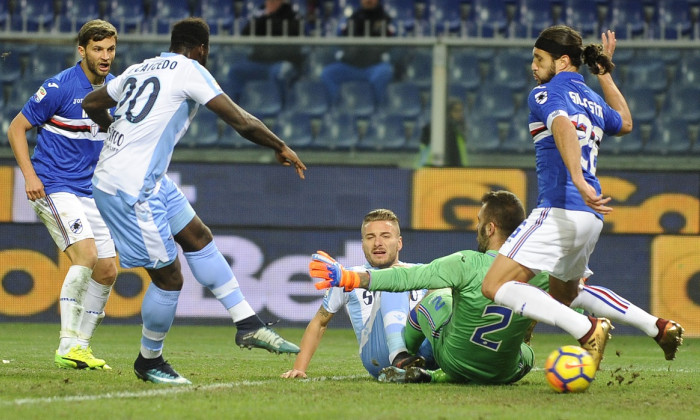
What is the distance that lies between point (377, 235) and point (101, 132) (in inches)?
90.1

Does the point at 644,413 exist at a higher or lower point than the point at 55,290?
higher

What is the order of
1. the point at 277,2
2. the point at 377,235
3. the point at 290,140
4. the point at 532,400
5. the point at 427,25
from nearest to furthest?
the point at 532,400 → the point at 377,235 → the point at 290,140 → the point at 277,2 → the point at 427,25

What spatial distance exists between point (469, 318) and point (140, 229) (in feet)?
5.75

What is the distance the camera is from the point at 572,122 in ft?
17.9

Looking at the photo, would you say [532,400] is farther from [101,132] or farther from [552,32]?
[101,132]

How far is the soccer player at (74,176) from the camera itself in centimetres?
673

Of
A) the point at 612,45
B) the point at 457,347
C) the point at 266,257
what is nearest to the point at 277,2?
the point at 266,257

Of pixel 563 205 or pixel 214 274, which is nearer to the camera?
pixel 563 205

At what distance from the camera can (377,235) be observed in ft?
19.5

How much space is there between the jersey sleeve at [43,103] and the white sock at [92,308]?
1.14m

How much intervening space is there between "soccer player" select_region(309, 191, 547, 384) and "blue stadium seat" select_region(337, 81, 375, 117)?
592 centimetres

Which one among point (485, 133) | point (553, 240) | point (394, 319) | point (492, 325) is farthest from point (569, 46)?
point (485, 133)

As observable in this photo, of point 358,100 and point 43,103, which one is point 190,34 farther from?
point 358,100

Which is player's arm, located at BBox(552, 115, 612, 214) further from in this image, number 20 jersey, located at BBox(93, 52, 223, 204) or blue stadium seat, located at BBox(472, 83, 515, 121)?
blue stadium seat, located at BBox(472, 83, 515, 121)
